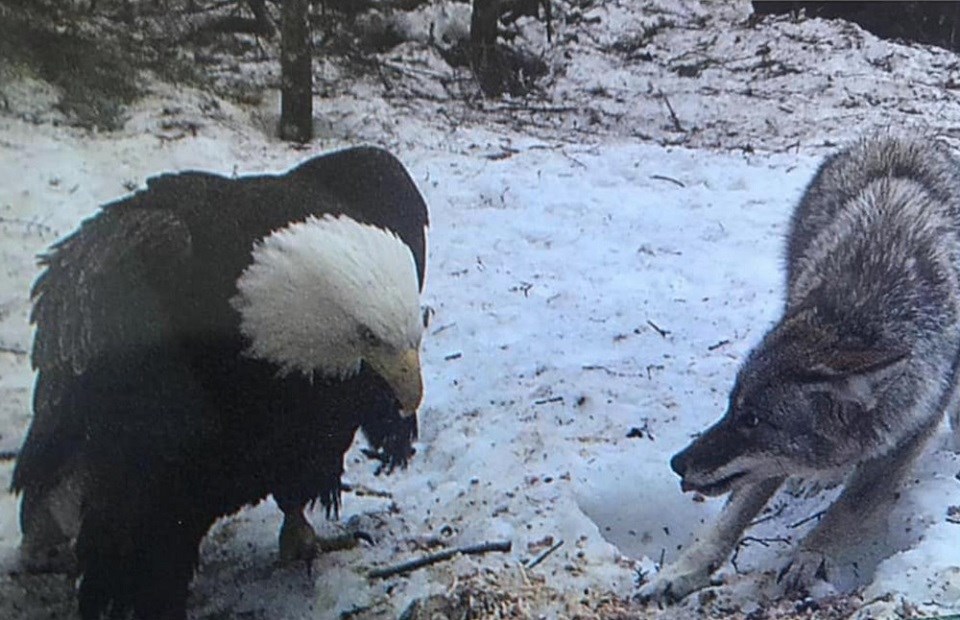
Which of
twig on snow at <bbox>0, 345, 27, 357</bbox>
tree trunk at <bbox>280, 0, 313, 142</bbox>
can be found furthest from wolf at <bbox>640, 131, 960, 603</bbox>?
twig on snow at <bbox>0, 345, 27, 357</bbox>

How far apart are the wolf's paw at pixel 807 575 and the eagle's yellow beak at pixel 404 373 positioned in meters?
0.55

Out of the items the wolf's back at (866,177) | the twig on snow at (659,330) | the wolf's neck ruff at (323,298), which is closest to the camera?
the wolf's neck ruff at (323,298)

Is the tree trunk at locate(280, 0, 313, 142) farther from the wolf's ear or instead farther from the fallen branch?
the wolf's ear

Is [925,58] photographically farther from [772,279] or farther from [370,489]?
[370,489]

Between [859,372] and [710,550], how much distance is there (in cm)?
29

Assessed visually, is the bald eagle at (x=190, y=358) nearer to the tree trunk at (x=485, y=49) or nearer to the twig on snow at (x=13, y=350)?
the twig on snow at (x=13, y=350)

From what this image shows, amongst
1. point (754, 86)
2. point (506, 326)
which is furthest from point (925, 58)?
point (506, 326)

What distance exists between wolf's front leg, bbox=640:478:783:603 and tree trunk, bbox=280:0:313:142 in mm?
704

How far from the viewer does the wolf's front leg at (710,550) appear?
61.2 inches

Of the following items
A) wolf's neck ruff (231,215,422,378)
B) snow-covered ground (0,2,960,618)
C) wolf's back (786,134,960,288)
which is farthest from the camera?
wolf's back (786,134,960,288)

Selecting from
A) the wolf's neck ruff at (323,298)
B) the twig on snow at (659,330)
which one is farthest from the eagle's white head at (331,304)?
the twig on snow at (659,330)

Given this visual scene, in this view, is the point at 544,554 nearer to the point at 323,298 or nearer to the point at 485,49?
the point at 323,298

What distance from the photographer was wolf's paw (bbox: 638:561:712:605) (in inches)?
60.9

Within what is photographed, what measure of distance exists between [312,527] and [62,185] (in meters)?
0.50
